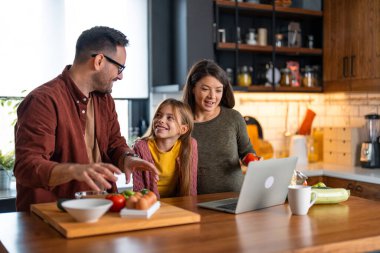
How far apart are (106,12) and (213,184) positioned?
1903 millimetres

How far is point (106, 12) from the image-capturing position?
4148 mm

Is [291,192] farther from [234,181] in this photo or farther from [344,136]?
[344,136]

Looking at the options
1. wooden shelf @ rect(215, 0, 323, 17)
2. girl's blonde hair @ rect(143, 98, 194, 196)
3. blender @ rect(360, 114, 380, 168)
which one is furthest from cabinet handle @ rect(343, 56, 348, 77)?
girl's blonde hair @ rect(143, 98, 194, 196)

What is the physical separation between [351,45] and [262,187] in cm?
274

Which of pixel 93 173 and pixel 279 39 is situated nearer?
pixel 93 173

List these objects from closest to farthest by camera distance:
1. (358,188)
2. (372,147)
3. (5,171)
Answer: (5,171), (358,188), (372,147)

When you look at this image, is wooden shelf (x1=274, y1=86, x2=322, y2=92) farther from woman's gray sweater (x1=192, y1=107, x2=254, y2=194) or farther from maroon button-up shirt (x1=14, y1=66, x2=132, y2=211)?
maroon button-up shirt (x1=14, y1=66, x2=132, y2=211)

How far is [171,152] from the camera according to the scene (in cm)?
275

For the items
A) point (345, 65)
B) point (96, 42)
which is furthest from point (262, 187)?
point (345, 65)

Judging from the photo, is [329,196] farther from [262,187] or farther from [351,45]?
[351,45]

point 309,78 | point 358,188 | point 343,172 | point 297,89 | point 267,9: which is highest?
point 267,9

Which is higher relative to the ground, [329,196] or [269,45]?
[269,45]

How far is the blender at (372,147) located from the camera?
14.2 feet

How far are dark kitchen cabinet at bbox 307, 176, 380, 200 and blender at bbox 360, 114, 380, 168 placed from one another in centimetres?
35
